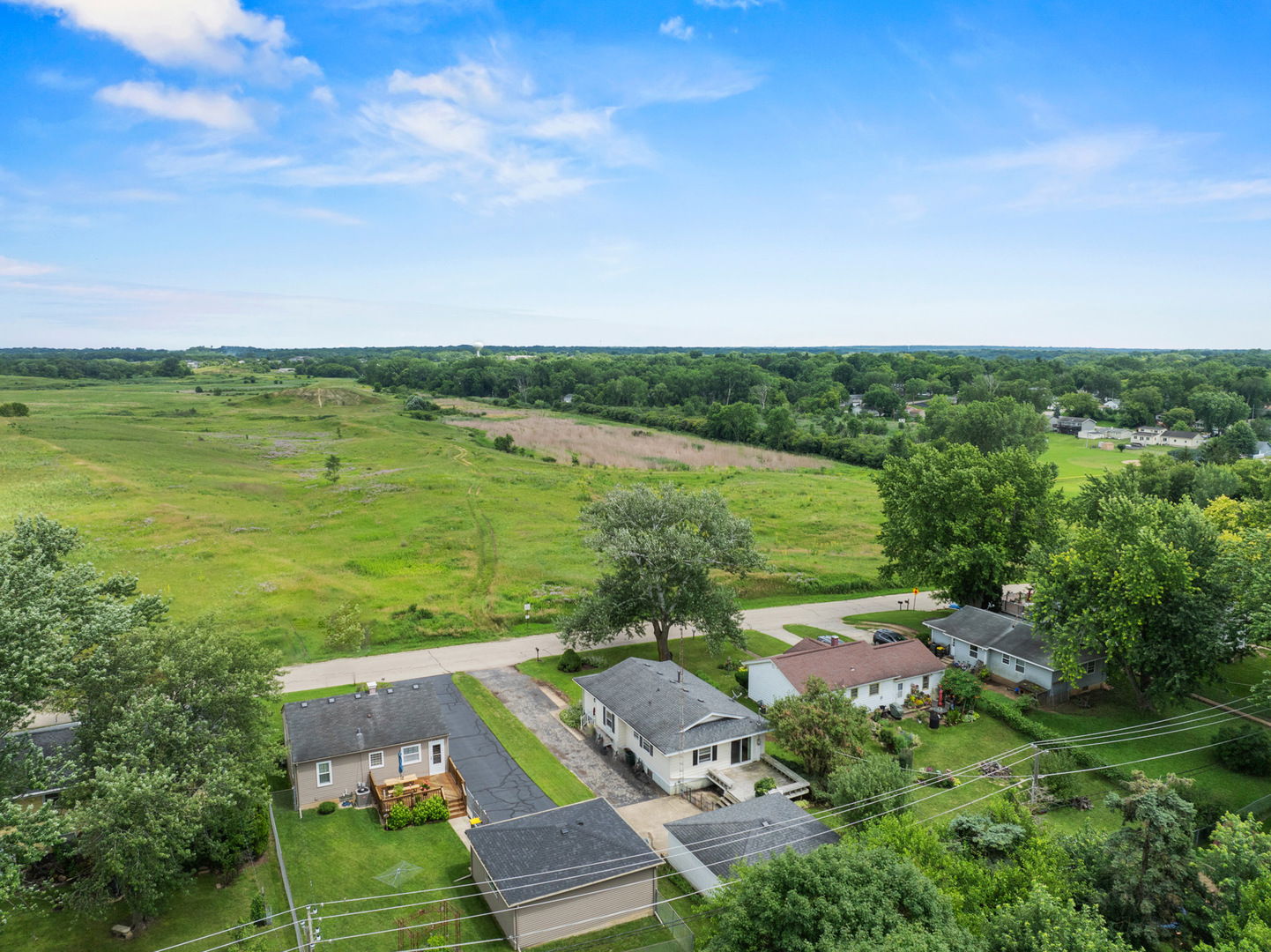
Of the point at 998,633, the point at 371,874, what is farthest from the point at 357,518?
the point at 998,633

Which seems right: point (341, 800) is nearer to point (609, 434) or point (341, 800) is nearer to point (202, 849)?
point (202, 849)

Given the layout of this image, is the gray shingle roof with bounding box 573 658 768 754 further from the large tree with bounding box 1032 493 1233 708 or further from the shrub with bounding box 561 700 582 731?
the large tree with bounding box 1032 493 1233 708

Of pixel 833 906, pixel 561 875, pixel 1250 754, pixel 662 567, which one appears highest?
pixel 662 567

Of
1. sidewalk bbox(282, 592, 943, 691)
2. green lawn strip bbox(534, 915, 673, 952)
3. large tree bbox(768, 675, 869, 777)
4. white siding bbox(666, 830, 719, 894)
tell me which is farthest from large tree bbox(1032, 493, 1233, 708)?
green lawn strip bbox(534, 915, 673, 952)

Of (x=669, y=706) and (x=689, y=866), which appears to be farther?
(x=669, y=706)

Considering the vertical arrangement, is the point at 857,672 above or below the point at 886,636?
above

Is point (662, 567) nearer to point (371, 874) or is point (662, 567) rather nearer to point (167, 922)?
point (371, 874)
